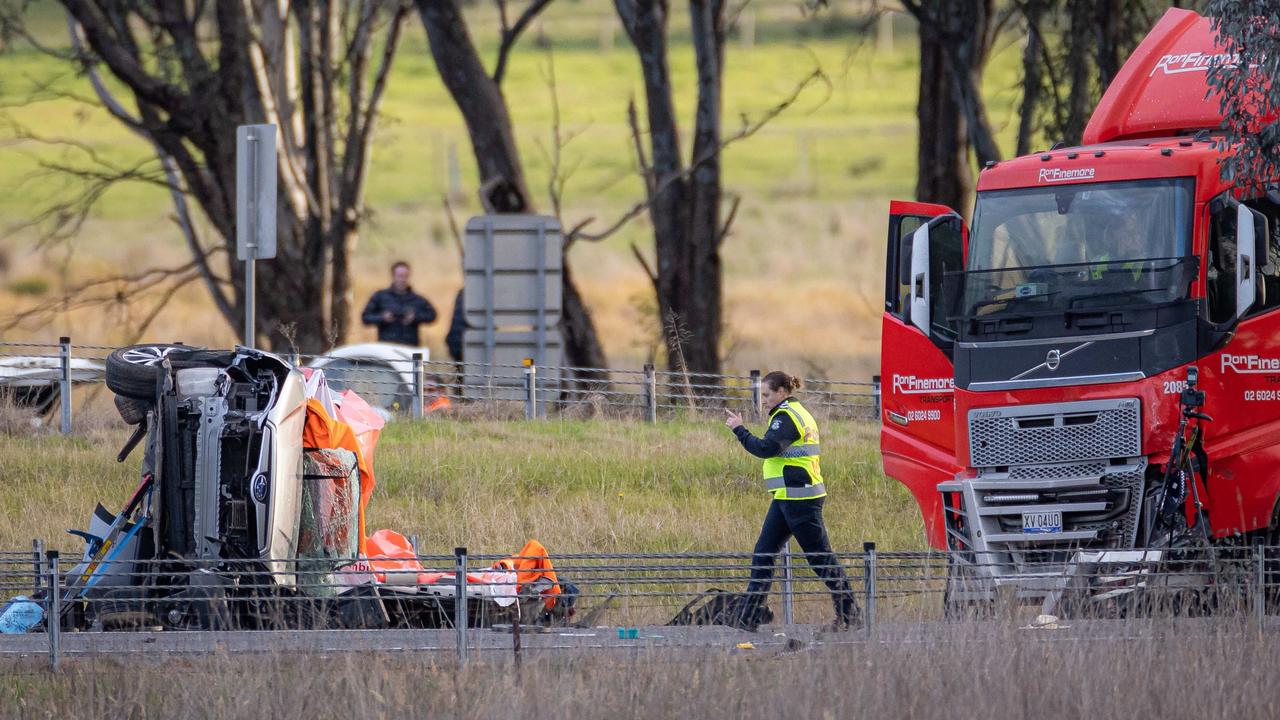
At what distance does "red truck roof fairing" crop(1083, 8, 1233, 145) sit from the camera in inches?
523

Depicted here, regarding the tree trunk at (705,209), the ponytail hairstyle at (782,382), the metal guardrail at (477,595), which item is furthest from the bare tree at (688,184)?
the metal guardrail at (477,595)

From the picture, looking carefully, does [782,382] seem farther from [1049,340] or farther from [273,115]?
[273,115]

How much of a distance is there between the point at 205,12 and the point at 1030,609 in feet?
68.2

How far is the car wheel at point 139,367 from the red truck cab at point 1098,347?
4.87 meters

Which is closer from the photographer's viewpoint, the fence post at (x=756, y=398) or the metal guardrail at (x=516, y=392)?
the metal guardrail at (x=516, y=392)

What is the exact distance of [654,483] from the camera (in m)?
16.3

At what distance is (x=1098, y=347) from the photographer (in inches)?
459

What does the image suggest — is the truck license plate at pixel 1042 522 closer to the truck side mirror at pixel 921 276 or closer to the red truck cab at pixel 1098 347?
the red truck cab at pixel 1098 347

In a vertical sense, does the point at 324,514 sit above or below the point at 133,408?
below

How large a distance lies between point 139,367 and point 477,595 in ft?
7.40

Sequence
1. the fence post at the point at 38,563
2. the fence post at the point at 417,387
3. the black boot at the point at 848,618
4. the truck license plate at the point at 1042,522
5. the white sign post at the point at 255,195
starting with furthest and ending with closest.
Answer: the fence post at the point at 417,387
the white sign post at the point at 255,195
the truck license plate at the point at 1042,522
the black boot at the point at 848,618
the fence post at the point at 38,563

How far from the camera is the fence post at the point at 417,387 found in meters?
19.0

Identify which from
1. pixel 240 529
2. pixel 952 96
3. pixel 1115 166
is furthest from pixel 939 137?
pixel 240 529

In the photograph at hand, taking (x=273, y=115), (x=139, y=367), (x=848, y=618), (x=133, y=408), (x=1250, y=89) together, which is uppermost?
(x=273, y=115)
